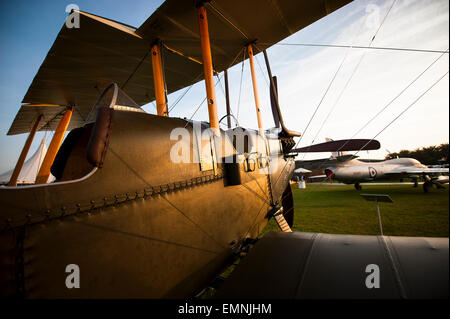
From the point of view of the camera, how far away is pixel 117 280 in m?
1.17

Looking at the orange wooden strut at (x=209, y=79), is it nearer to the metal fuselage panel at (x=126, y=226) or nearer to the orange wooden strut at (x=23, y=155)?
the metal fuselage panel at (x=126, y=226)

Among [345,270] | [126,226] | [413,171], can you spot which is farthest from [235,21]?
[413,171]

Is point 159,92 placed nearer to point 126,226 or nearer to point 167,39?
point 167,39

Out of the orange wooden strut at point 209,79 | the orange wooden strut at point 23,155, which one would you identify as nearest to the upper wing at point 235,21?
the orange wooden strut at point 209,79

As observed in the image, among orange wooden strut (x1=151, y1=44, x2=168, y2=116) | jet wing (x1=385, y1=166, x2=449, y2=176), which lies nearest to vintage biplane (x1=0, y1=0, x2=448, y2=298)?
orange wooden strut (x1=151, y1=44, x2=168, y2=116)

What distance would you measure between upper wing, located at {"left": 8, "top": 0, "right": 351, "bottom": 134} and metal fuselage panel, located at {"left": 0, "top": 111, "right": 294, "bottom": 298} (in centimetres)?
335

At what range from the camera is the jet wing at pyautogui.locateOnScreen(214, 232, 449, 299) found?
86 centimetres

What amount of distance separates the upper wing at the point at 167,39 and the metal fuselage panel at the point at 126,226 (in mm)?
3350

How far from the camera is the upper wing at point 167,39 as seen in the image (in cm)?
375

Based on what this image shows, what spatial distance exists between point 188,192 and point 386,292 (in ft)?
5.22

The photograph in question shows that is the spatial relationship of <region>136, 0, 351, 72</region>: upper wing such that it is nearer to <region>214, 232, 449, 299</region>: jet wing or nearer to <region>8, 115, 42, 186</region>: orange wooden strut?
<region>214, 232, 449, 299</region>: jet wing

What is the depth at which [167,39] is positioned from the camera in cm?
435
